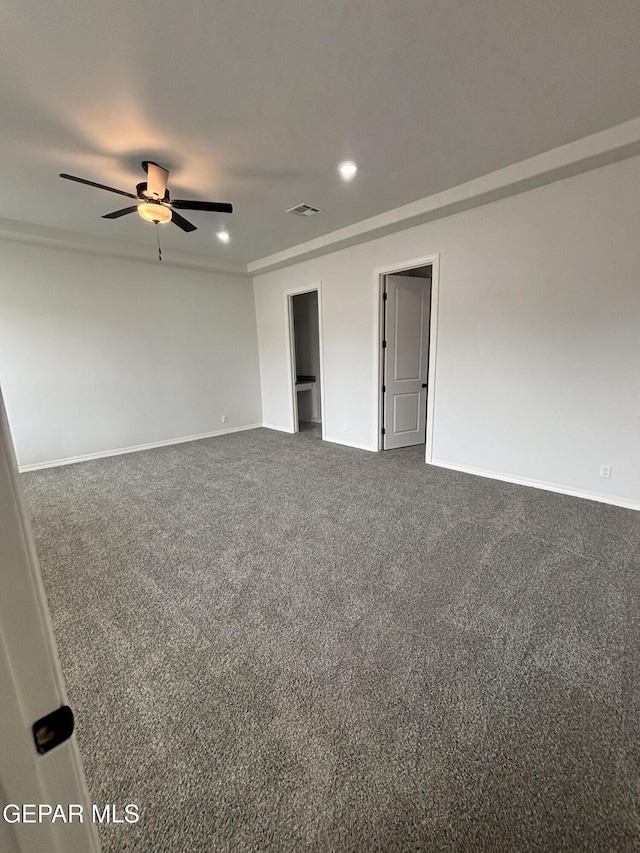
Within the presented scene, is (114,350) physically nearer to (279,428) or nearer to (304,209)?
(279,428)

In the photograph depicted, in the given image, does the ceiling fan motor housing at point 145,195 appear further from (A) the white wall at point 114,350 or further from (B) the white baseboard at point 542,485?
(B) the white baseboard at point 542,485

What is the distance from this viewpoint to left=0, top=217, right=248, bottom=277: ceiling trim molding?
12.8 ft

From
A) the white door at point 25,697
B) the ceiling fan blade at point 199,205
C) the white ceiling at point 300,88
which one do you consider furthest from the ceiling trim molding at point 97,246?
the white door at point 25,697

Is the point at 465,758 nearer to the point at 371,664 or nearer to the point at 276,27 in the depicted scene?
the point at 371,664

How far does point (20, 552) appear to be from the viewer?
419 mm

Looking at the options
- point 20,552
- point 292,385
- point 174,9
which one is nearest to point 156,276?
point 292,385

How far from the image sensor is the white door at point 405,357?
4551mm

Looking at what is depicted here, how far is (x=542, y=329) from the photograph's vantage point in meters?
3.24

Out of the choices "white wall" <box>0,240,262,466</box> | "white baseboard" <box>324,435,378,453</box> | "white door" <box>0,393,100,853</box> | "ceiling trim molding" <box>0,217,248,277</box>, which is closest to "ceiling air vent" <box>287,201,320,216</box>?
"ceiling trim molding" <box>0,217,248,277</box>

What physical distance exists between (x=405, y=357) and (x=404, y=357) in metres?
0.02

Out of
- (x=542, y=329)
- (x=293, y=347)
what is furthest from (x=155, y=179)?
(x=542, y=329)

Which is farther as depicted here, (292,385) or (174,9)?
(292,385)

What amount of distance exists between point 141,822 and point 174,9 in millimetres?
3159

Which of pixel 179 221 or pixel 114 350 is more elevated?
pixel 179 221
